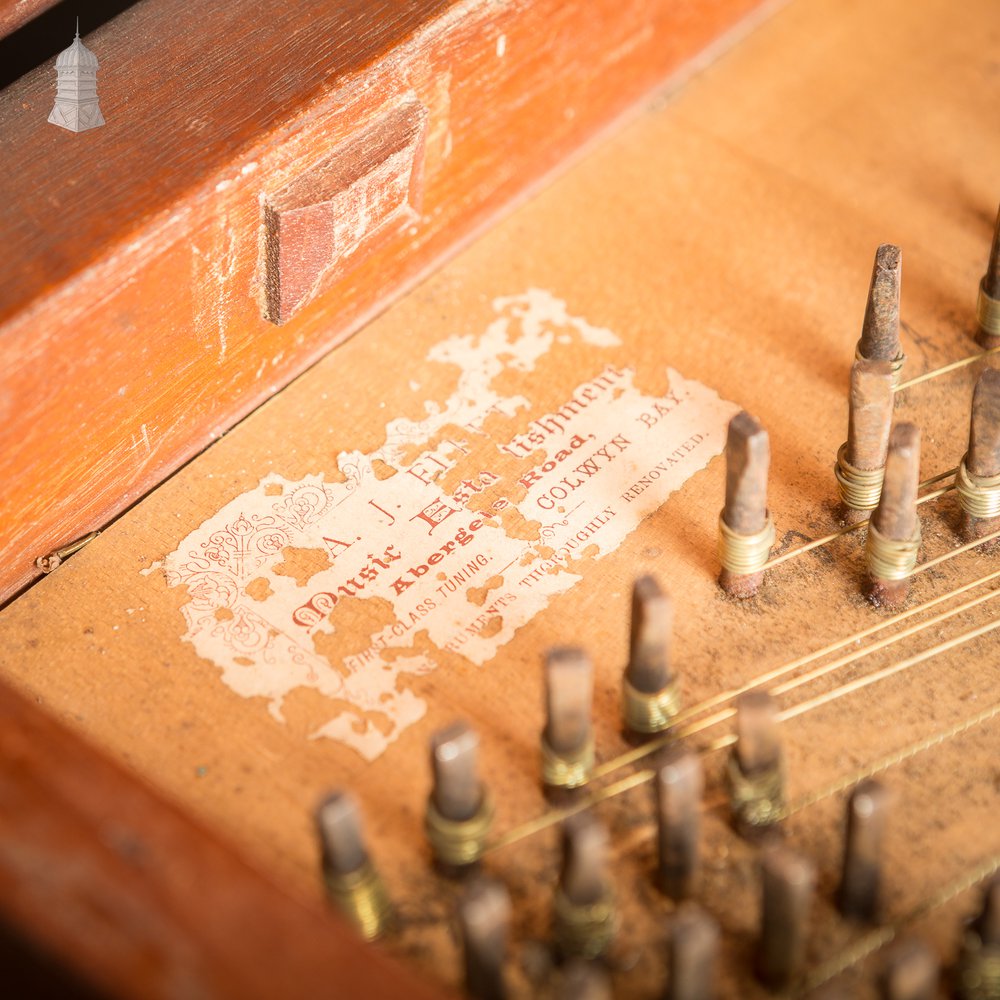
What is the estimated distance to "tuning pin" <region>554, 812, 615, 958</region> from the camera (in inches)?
37.4

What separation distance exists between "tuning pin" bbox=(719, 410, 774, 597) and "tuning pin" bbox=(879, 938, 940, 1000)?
0.39 meters

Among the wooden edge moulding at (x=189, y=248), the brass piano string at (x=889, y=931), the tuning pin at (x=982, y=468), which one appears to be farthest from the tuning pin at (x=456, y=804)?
the tuning pin at (x=982, y=468)

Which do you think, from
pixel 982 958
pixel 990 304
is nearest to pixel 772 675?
pixel 982 958

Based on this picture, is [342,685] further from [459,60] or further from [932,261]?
[932,261]

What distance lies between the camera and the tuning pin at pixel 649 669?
1.05m

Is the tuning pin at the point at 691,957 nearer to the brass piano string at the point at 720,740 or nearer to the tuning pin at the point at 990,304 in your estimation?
the brass piano string at the point at 720,740

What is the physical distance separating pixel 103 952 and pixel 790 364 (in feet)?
2.97

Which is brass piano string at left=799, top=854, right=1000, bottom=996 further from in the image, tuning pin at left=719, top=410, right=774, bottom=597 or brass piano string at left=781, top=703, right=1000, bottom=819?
tuning pin at left=719, top=410, right=774, bottom=597

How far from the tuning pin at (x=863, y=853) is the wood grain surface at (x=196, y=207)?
2.29 ft

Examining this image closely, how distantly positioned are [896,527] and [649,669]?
0.25 metres

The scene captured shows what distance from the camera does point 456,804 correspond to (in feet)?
3.36

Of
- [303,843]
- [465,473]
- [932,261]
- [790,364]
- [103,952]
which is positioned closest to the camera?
[103,952]

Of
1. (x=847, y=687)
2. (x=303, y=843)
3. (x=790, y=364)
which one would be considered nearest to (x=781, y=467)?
(x=790, y=364)

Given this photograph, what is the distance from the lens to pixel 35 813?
37.1 inches
